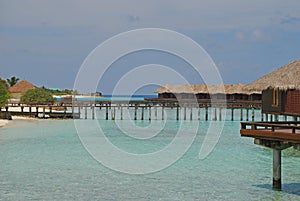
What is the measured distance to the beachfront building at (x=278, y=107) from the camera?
13.9 metres

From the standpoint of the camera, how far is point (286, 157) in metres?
23.9

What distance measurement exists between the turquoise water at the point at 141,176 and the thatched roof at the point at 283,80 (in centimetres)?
332

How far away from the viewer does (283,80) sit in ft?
79.3

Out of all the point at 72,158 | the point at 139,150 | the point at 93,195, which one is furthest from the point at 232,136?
the point at 93,195

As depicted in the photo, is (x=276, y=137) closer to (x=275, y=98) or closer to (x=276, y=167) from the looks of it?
(x=276, y=167)

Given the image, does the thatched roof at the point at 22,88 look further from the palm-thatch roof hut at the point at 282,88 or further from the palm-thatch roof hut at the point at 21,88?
the palm-thatch roof hut at the point at 282,88

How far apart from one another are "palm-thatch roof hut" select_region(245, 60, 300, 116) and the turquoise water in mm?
2436

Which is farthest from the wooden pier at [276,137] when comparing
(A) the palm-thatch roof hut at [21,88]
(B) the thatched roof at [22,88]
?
(B) the thatched roof at [22,88]

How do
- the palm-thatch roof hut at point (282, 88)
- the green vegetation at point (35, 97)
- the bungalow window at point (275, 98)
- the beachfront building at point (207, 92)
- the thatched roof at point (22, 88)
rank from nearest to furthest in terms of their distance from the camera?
the palm-thatch roof hut at point (282, 88)
the bungalow window at point (275, 98)
the green vegetation at point (35, 97)
the beachfront building at point (207, 92)
the thatched roof at point (22, 88)

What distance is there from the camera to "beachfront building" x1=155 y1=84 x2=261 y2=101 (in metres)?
68.1

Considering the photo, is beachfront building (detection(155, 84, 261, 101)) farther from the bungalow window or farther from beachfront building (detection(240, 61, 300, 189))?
beachfront building (detection(240, 61, 300, 189))

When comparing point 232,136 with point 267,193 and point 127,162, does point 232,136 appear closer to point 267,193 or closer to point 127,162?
point 127,162

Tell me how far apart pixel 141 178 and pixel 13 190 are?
4.62 m

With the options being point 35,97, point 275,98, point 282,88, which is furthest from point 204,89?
point 282,88
